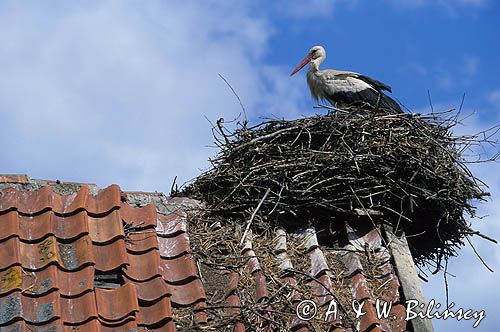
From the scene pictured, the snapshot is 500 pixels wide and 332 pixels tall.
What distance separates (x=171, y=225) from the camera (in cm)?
557

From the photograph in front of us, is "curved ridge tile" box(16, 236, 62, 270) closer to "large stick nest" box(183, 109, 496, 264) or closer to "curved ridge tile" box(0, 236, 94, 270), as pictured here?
"curved ridge tile" box(0, 236, 94, 270)

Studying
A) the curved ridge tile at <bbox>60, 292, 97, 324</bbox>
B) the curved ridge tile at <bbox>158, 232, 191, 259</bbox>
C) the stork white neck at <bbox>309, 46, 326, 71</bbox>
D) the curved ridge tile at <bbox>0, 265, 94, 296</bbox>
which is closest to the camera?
the curved ridge tile at <bbox>60, 292, 97, 324</bbox>

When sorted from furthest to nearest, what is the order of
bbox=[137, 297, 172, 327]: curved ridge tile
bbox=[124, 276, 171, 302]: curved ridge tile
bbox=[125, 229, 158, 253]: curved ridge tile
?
bbox=[125, 229, 158, 253]: curved ridge tile < bbox=[124, 276, 171, 302]: curved ridge tile < bbox=[137, 297, 172, 327]: curved ridge tile

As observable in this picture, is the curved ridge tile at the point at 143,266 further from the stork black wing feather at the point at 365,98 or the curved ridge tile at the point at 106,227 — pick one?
the stork black wing feather at the point at 365,98

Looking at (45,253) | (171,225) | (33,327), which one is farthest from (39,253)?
(171,225)

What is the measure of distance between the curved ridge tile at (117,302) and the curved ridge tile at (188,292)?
0.36 metres

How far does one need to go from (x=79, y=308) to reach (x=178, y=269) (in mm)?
911

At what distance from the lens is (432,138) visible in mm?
7629

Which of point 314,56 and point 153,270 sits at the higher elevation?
point 314,56

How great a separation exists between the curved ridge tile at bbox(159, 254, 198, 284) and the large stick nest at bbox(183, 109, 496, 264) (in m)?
0.97

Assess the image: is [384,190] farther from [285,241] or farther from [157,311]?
[157,311]

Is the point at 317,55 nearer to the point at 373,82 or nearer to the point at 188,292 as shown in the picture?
the point at 373,82

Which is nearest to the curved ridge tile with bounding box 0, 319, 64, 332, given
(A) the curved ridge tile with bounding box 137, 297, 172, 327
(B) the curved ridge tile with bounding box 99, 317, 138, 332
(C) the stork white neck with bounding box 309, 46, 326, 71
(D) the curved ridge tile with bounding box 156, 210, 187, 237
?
(B) the curved ridge tile with bounding box 99, 317, 138, 332

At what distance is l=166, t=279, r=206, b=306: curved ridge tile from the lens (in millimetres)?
4805
